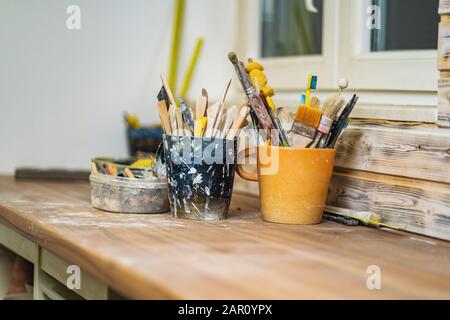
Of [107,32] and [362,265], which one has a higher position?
[107,32]

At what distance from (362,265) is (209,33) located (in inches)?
63.5

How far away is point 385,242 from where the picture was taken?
1.42 metres

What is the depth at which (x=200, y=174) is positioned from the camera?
1.59 m

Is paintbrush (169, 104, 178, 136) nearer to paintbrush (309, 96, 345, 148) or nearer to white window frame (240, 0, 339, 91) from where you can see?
paintbrush (309, 96, 345, 148)

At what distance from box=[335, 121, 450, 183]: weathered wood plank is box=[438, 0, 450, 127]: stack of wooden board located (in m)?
0.04

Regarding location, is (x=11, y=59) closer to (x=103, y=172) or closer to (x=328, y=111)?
(x=103, y=172)

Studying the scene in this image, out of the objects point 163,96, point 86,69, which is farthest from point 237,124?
point 86,69

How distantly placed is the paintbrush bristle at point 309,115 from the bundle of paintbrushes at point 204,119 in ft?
0.42

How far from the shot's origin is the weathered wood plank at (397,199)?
147 cm

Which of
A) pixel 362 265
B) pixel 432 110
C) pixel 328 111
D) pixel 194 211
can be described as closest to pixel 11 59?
pixel 194 211

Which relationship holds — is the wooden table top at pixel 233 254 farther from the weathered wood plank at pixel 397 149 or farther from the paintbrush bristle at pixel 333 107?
the paintbrush bristle at pixel 333 107

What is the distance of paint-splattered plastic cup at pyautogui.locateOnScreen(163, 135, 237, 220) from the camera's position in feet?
5.22
